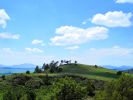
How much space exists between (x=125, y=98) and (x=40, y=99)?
4560 centimetres

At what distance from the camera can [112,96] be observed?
3046 inches

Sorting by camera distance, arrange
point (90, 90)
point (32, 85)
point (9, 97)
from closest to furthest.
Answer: point (9, 97) → point (90, 90) → point (32, 85)

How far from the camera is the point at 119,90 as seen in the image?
258ft

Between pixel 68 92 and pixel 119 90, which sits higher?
pixel 119 90

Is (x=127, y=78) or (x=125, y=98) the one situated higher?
(x=127, y=78)

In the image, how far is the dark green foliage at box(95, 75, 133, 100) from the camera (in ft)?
250

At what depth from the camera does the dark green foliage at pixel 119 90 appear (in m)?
76.3

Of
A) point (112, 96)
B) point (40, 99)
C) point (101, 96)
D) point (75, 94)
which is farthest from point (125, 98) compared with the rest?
point (40, 99)

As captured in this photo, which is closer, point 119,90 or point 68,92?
point 119,90

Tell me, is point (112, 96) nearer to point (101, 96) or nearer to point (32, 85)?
point (101, 96)

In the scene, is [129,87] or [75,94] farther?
[75,94]

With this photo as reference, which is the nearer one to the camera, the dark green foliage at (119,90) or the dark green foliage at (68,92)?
the dark green foliage at (119,90)

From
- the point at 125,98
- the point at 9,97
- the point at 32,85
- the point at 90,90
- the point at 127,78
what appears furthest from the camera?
the point at 32,85

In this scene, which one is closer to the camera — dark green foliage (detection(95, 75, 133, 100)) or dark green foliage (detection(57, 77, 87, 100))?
dark green foliage (detection(95, 75, 133, 100))
